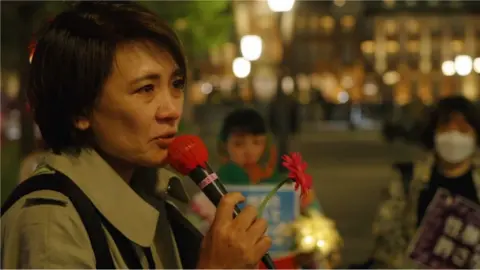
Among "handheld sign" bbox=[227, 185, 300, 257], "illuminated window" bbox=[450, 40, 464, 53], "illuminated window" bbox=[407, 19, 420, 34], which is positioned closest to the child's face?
"handheld sign" bbox=[227, 185, 300, 257]

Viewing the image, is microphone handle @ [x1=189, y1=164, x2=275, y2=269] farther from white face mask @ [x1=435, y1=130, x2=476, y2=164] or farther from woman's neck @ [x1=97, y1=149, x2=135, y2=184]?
white face mask @ [x1=435, y1=130, x2=476, y2=164]

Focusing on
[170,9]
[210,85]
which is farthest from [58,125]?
[210,85]

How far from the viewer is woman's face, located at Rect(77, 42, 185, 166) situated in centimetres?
156

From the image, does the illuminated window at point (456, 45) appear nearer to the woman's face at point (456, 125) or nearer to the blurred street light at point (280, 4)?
the blurred street light at point (280, 4)

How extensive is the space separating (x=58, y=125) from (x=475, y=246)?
275 cm

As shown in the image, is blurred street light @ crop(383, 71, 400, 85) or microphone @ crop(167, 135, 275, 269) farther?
blurred street light @ crop(383, 71, 400, 85)

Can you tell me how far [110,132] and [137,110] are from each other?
8 cm

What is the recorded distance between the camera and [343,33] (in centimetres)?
8850

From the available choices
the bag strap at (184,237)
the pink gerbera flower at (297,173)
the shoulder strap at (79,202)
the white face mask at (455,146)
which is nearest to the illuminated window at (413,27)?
the white face mask at (455,146)

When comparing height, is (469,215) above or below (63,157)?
below

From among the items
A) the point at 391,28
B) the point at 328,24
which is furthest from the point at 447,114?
the point at 328,24

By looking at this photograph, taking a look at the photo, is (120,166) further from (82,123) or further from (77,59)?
(77,59)

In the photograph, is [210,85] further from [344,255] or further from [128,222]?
[128,222]

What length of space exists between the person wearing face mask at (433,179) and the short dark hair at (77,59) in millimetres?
2729
